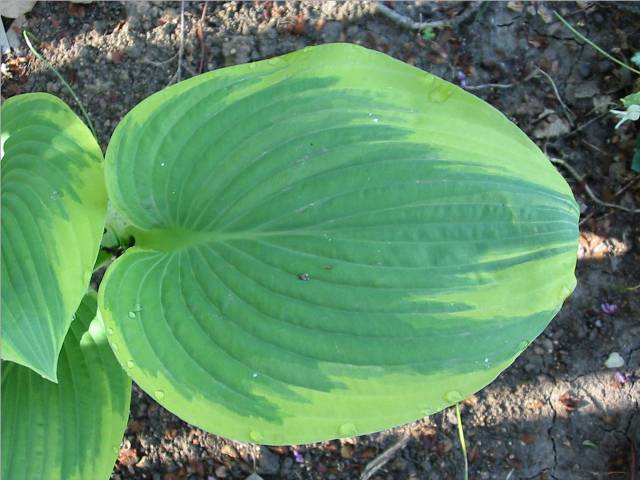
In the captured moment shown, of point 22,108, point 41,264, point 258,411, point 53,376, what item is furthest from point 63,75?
point 258,411

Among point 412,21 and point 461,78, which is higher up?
point 412,21

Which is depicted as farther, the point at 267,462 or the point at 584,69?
the point at 584,69

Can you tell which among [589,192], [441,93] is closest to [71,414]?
[441,93]

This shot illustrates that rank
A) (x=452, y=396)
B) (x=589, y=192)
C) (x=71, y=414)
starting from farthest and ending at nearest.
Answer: (x=589, y=192)
(x=71, y=414)
(x=452, y=396)

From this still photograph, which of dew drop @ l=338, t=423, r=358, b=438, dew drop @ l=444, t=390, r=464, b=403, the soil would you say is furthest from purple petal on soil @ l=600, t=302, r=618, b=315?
dew drop @ l=338, t=423, r=358, b=438

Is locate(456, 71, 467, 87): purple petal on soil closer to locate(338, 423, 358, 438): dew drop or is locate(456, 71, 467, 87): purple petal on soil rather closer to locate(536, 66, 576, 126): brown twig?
locate(536, 66, 576, 126): brown twig

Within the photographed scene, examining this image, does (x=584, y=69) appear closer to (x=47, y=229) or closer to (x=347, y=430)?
(x=347, y=430)
